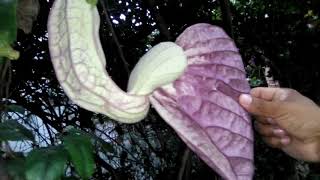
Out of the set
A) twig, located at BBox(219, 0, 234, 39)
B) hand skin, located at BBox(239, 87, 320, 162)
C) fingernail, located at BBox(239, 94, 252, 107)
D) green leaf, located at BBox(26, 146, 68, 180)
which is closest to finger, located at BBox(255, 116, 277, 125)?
hand skin, located at BBox(239, 87, 320, 162)

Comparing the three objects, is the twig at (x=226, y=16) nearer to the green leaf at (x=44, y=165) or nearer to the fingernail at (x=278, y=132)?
the fingernail at (x=278, y=132)

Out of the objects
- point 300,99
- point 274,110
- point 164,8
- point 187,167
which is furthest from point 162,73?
point 164,8

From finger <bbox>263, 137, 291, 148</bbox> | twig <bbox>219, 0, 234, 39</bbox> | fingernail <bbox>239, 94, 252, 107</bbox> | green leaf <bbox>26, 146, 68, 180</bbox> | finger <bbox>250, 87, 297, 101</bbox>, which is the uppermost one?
fingernail <bbox>239, 94, 252, 107</bbox>

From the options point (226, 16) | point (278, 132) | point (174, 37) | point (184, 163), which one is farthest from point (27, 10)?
point (174, 37)

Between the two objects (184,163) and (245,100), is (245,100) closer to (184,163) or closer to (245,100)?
(245,100)

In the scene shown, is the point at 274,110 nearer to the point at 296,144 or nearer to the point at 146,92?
the point at 296,144

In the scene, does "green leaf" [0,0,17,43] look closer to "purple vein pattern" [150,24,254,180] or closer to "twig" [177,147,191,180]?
"purple vein pattern" [150,24,254,180]
